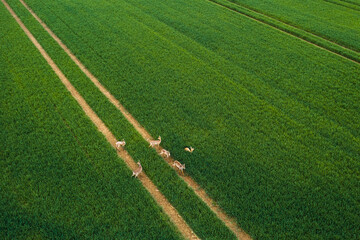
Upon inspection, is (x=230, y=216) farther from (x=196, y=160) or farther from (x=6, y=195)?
(x=6, y=195)

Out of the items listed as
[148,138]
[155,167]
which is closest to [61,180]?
[155,167]

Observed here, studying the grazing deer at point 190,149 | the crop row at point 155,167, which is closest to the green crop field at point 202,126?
the crop row at point 155,167

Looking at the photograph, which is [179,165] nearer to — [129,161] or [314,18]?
[129,161]

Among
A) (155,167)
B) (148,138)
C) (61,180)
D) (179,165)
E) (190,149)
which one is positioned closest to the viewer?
(61,180)

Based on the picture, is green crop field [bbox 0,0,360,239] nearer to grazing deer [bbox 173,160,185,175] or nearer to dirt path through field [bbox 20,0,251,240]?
dirt path through field [bbox 20,0,251,240]

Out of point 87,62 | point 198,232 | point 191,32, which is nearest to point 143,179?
point 198,232

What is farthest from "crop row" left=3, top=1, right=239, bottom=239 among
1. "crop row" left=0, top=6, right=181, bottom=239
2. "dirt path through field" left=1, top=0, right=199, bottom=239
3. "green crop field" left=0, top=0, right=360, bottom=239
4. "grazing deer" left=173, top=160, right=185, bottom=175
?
"crop row" left=0, top=6, right=181, bottom=239
